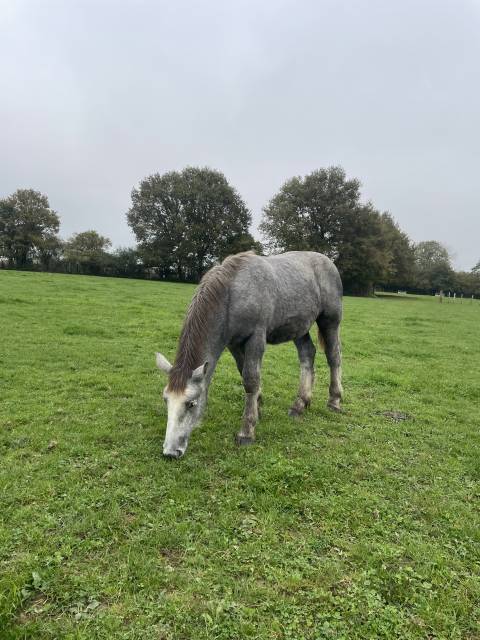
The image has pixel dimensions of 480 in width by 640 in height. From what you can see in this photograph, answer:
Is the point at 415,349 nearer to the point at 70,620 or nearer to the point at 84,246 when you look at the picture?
the point at 70,620

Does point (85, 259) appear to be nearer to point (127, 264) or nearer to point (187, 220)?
point (127, 264)

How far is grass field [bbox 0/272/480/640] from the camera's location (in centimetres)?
262

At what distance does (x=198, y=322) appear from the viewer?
482 centimetres

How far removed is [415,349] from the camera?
13.2m

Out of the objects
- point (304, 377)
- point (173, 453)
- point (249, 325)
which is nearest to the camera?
point (173, 453)

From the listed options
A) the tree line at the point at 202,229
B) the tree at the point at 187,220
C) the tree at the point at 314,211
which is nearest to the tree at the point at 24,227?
the tree line at the point at 202,229

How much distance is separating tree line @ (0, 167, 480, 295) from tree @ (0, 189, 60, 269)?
0.38 feet

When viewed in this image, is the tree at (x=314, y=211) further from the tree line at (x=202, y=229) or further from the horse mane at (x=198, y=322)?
the horse mane at (x=198, y=322)

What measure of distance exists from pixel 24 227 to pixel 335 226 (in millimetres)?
40469

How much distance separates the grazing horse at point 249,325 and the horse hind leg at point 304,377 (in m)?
0.02

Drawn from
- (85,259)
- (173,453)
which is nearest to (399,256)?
(85,259)

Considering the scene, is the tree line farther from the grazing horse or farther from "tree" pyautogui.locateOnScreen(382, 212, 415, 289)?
the grazing horse

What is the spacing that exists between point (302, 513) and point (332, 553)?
579 mm

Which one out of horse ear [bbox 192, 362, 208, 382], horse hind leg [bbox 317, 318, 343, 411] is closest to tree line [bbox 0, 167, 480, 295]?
horse hind leg [bbox 317, 318, 343, 411]
